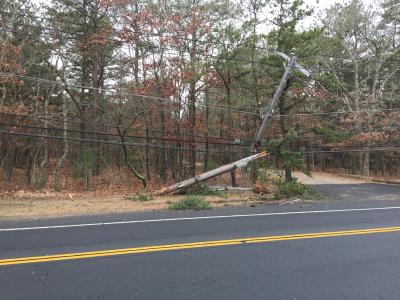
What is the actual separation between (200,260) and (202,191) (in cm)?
1293

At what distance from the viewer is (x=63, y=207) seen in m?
14.5

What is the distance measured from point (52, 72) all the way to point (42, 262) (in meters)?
20.8

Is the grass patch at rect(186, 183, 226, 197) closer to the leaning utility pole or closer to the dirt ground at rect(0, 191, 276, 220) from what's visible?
the dirt ground at rect(0, 191, 276, 220)

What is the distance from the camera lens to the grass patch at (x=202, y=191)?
19.7 metres

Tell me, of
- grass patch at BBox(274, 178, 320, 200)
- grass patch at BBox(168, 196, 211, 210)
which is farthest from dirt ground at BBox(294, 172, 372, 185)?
grass patch at BBox(168, 196, 211, 210)

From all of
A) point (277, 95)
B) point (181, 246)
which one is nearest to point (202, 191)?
point (277, 95)

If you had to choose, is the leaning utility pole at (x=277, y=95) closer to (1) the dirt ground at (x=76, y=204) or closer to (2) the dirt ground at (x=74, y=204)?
(1) the dirt ground at (x=76, y=204)

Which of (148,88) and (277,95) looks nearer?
(277,95)

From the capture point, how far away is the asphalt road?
17.7 ft

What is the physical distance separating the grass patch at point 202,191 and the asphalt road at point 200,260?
783 centimetres

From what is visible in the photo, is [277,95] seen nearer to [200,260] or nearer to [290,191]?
[290,191]

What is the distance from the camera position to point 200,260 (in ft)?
22.8

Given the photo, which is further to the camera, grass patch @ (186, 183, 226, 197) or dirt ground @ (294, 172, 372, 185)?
dirt ground @ (294, 172, 372, 185)

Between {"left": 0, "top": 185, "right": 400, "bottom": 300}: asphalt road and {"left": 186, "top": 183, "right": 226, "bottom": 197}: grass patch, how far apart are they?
308 inches
